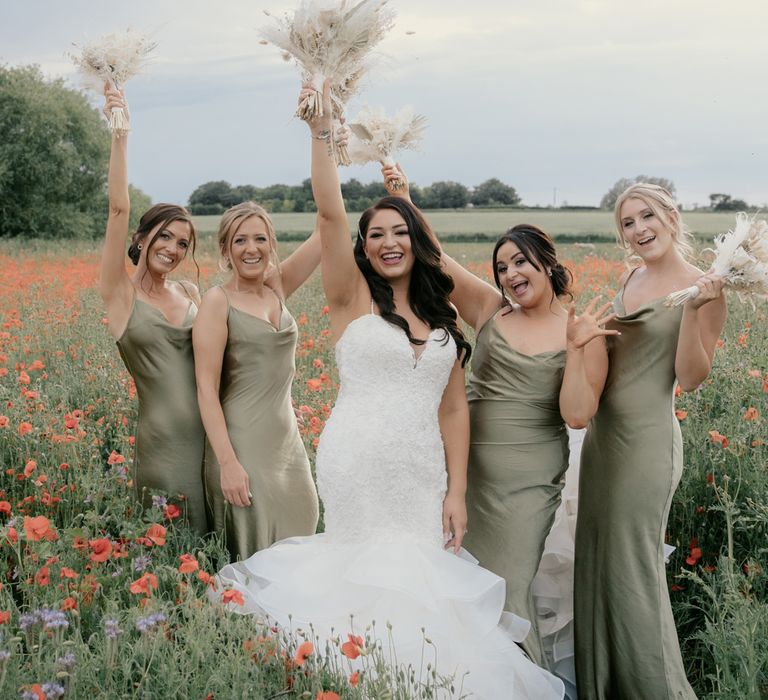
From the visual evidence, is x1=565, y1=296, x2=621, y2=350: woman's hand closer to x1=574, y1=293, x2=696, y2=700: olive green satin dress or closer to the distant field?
x1=574, y1=293, x2=696, y2=700: olive green satin dress

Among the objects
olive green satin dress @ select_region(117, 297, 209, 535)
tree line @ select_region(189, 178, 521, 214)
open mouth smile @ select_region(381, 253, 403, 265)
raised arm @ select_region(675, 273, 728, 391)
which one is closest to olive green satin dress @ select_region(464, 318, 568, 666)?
raised arm @ select_region(675, 273, 728, 391)

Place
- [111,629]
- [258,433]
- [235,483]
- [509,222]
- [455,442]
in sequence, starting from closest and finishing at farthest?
[111,629] → [455,442] → [235,483] → [258,433] → [509,222]

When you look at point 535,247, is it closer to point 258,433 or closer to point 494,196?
point 258,433

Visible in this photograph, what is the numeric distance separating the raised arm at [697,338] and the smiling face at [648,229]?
1.28ft

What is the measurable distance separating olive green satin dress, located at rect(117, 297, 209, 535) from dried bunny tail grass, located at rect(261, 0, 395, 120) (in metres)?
1.64

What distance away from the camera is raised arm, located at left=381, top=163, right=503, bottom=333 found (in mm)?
4309

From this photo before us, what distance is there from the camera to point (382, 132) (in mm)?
4359

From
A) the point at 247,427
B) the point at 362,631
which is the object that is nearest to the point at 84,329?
the point at 247,427

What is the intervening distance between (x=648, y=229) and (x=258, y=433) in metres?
2.19

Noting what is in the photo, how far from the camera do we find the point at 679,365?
399 cm

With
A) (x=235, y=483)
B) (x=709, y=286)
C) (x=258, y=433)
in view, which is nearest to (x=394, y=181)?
(x=258, y=433)

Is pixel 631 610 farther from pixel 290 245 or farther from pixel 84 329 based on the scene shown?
pixel 290 245

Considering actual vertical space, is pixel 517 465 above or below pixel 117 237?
below

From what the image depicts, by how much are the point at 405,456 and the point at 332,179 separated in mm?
1225
